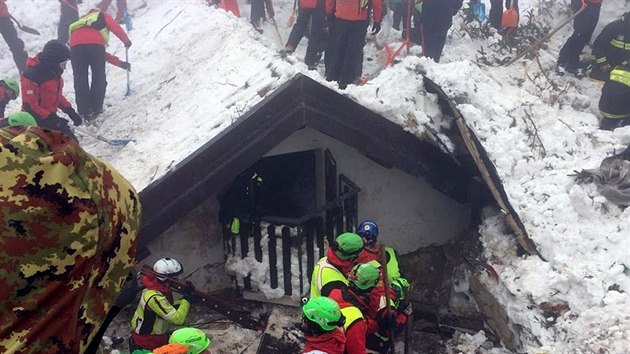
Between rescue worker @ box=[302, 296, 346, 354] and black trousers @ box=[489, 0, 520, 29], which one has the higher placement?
black trousers @ box=[489, 0, 520, 29]

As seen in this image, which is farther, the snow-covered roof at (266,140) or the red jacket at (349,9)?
the red jacket at (349,9)

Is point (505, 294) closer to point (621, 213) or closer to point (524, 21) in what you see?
point (621, 213)

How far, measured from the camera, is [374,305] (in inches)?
227

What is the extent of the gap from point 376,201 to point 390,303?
1.74 meters

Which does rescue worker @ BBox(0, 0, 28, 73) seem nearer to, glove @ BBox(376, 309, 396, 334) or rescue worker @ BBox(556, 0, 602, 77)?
glove @ BBox(376, 309, 396, 334)

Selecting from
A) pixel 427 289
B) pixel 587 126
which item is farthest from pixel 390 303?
pixel 587 126

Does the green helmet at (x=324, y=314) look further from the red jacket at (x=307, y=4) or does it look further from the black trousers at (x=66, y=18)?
the black trousers at (x=66, y=18)

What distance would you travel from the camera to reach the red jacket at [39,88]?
8.16 m

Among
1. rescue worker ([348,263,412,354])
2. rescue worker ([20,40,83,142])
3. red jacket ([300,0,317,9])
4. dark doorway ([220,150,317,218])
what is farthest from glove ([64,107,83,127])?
rescue worker ([348,263,412,354])

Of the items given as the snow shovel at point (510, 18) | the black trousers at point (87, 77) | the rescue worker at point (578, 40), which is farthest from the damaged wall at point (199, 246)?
the snow shovel at point (510, 18)

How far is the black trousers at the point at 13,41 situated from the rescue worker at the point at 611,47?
11740 millimetres

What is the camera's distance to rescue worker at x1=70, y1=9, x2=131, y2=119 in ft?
32.3

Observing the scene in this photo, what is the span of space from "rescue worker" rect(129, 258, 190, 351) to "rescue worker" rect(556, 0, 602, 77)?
744 cm

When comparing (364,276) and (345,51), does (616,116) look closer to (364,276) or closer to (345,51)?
(345,51)
